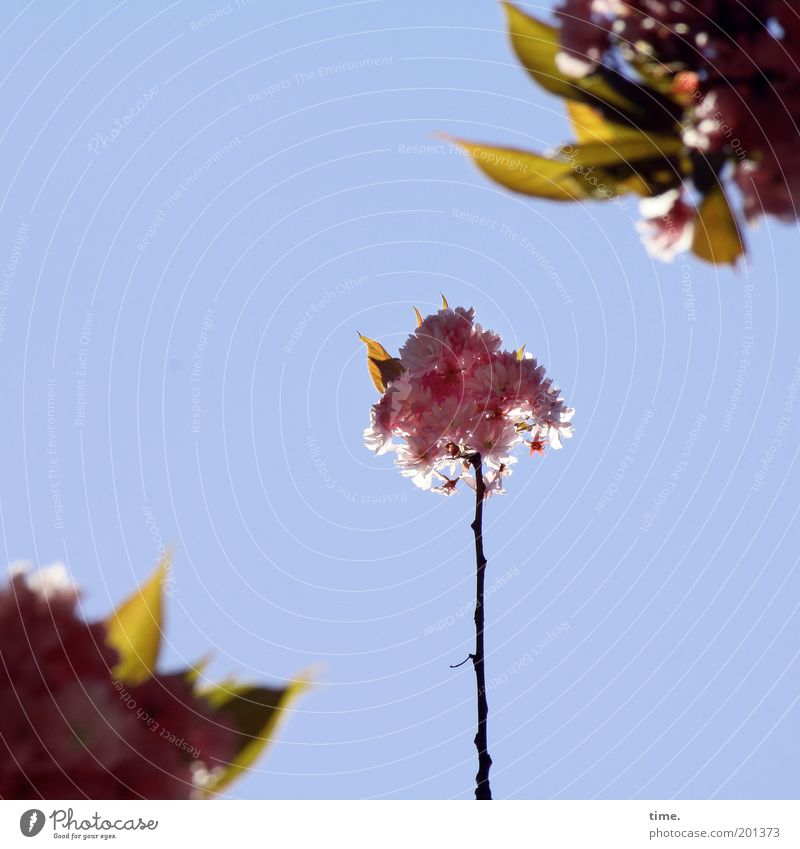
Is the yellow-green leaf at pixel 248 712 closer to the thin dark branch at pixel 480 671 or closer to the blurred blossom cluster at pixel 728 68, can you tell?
the thin dark branch at pixel 480 671

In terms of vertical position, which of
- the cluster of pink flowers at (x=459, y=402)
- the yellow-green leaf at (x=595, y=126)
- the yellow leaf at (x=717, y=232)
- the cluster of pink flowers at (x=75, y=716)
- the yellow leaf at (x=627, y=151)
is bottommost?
the cluster of pink flowers at (x=75, y=716)

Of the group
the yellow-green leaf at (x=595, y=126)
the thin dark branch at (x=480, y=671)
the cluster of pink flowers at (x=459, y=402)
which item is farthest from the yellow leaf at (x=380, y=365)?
the yellow-green leaf at (x=595, y=126)

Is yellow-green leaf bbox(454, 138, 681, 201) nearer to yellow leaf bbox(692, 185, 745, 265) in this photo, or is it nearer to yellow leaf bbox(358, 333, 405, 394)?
yellow leaf bbox(692, 185, 745, 265)

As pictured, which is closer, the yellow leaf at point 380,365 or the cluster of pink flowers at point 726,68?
the cluster of pink flowers at point 726,68

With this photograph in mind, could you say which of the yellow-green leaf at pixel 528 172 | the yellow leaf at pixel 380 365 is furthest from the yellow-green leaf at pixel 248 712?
the yellow-green leaf at pixel 528 172

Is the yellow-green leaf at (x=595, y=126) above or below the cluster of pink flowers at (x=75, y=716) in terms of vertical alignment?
above

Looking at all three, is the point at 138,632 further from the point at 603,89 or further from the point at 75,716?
the point at 603,89

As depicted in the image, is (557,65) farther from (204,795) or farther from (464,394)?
(204,795)
